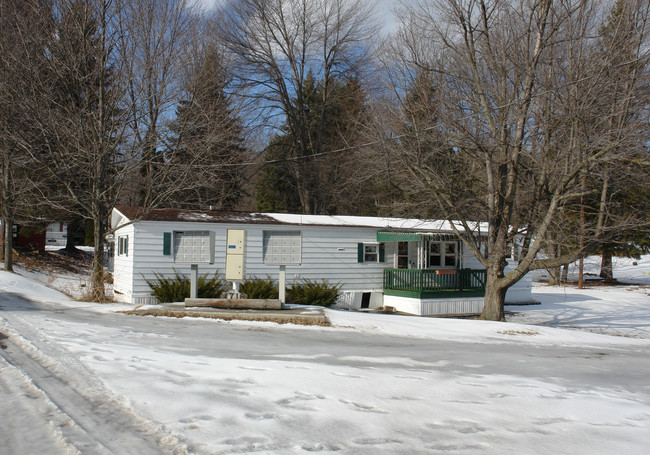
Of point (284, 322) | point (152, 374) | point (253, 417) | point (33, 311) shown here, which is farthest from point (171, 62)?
point (253, 417)

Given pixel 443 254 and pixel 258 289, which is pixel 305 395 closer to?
pixel 258 289

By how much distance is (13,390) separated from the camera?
5266 millimetres

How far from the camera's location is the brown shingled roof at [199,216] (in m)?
18.6

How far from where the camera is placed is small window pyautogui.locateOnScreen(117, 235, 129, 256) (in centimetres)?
1948

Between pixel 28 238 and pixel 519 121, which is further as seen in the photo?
pixel 28 238

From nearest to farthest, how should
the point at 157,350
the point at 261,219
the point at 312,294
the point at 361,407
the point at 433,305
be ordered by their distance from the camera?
the point at 361,407
the point at 157,350
the point at 312,294
the point at 261,219
the point at 433,305

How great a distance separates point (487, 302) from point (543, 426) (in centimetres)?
1262

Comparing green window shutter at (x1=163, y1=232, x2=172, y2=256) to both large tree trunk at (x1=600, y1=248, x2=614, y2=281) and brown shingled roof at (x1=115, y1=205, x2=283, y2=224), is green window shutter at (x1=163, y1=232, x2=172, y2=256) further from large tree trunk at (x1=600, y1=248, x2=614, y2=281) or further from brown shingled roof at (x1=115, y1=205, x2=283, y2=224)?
large tree trunk at (x1=600, y1=248, x2=614, y2=281)

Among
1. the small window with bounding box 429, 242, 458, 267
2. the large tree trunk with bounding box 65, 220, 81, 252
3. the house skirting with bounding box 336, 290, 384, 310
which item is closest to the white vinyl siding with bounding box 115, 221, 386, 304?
the house skirting with bounding box 336, 290, 384, 310

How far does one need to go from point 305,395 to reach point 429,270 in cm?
1611

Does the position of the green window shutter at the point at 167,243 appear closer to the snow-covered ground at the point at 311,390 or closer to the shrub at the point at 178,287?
the shrub at the point at 178,287

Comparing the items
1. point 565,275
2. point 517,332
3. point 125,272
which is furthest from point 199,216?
point 565,275

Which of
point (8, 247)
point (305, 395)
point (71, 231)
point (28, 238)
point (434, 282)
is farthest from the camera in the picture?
point (71, 231)

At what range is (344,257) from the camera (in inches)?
829
